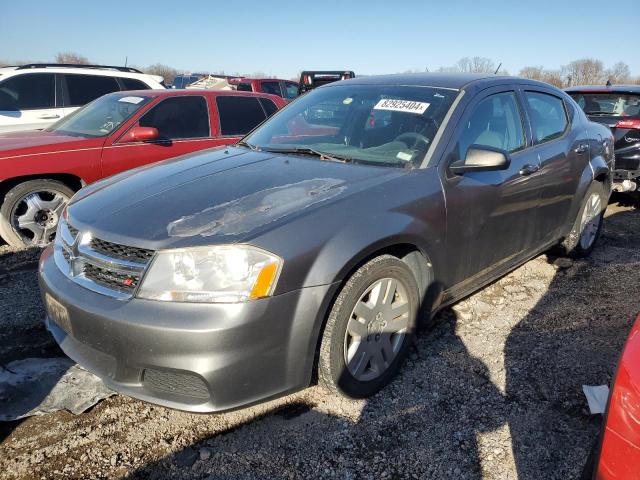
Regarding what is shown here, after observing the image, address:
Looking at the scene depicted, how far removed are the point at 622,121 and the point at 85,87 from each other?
798 cm

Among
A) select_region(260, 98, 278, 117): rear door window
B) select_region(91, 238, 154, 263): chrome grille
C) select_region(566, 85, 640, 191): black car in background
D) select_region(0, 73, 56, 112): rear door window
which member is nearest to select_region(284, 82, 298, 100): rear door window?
select_region(0, 73, 56, 112): rear door window

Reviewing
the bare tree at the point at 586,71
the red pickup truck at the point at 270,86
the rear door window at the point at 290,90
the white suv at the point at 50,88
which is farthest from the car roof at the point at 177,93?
the bare tree at the point at 586,71

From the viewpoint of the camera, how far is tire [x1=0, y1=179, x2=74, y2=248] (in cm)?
466

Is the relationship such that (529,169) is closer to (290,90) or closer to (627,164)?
(627,164)

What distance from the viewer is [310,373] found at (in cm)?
226

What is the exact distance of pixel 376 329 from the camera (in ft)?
8.41

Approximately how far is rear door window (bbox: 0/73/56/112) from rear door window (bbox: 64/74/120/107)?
0.24m

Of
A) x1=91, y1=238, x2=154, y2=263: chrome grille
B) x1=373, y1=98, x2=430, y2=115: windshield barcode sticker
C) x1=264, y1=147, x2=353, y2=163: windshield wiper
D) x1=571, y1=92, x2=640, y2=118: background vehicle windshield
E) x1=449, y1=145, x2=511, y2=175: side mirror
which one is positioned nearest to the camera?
x1=91, y1=238, x2=154, y2=263: chrome grille

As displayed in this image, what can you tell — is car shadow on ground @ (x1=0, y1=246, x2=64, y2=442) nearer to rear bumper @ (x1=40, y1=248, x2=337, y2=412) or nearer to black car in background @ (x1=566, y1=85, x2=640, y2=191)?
rear bumper @ (x1=40, y1=248, x2=337, y2=412)

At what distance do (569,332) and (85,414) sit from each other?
3.05 metres

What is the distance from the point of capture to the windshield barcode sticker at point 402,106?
3.09m

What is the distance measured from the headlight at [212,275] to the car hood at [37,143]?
3437mm

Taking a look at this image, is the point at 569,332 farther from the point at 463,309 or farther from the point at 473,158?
the point at 473,158

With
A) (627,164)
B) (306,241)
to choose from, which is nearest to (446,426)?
(306,241)
